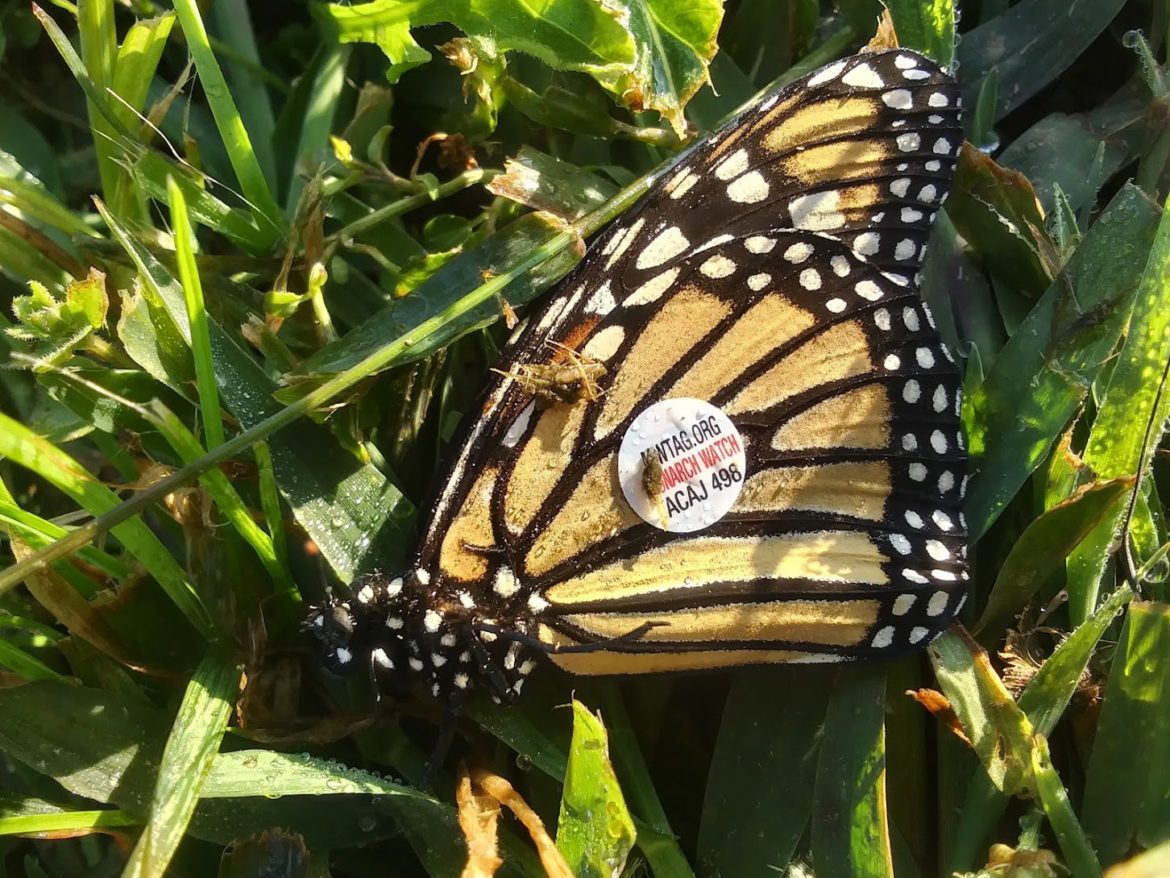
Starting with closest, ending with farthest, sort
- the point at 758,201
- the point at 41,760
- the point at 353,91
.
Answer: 1. the point at 41,760
2. the point at 758,201
3. the point at 353,91

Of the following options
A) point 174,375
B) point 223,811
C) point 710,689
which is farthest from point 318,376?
point 710,689

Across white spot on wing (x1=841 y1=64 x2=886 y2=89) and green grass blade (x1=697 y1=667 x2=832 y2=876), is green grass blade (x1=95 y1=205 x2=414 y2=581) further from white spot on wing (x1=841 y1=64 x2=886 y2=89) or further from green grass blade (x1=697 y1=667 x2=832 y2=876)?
white spot on wing (x1=841 y1=64 x2=886 y2=89)

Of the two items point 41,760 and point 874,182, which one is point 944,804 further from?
point 41,760

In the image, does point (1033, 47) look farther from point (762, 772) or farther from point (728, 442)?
point (762, 772)

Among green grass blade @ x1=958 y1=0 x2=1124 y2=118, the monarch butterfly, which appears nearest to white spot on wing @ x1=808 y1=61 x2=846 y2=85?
the monarch butterfly

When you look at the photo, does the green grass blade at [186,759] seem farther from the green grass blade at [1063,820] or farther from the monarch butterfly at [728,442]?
the green grass blade at [1063,820]

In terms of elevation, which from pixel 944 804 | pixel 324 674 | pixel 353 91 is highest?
pixel 353 91
